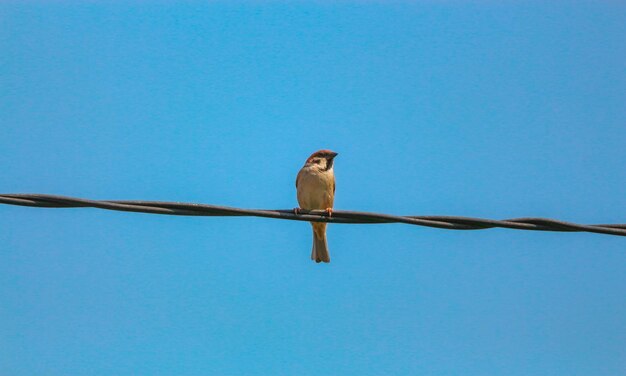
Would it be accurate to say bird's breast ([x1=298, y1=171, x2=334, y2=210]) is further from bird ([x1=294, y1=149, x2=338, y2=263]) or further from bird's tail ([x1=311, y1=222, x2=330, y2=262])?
bird's tail ([x1=311, y1=222, x2=330, y2=262])

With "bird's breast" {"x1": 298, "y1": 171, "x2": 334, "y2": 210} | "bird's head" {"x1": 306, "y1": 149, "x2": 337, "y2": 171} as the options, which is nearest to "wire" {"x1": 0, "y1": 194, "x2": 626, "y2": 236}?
"bird's breast" {"x1": 298, "y1": 171, "x2": 334, "y2": 210}

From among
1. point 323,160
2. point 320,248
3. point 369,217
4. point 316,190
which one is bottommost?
point 320,248

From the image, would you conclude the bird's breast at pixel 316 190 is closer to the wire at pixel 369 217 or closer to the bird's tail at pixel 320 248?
the bird's tail at pixel 320 248

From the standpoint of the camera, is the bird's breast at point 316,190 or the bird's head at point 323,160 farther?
the bird's head at point 323,160

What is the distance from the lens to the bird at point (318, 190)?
845 centimetres

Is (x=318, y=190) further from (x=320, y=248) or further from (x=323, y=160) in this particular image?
(x=320, y=248)

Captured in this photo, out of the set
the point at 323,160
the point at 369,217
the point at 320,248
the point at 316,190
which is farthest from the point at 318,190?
the point at 369,217

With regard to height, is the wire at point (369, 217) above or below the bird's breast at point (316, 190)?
below

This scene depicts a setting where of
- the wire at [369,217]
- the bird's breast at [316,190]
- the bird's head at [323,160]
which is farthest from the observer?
the bird's head at [323,160]

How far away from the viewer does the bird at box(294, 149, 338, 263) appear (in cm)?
845

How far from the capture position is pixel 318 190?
27.7ft

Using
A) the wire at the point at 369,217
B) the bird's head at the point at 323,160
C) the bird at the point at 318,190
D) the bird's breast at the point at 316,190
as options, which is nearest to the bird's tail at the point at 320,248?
the bird at the point at 318,190

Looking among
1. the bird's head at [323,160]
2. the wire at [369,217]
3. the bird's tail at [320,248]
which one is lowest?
the bird's tail at [320,248]

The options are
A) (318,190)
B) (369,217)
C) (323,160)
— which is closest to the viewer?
(369,217)
